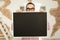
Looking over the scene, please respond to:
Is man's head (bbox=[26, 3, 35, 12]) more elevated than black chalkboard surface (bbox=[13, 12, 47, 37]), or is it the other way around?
man's head (bbox=[26, 3, 35, 12])

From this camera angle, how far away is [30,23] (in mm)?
2957

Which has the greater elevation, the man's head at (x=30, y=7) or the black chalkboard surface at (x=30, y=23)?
the man's head at (x=30, y=7)

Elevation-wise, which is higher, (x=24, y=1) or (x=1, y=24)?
(x=24, y=1)

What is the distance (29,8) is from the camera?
294 centimetres

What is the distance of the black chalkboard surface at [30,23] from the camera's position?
2939 mm

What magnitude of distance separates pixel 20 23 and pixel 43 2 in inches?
18.1

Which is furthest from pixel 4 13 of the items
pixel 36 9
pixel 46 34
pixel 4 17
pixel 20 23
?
pixel 46 34

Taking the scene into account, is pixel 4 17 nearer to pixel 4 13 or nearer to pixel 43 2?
pixel 4 13

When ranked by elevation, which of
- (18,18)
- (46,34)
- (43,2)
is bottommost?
(46,34)

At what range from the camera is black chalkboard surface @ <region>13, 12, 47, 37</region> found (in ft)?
9.64

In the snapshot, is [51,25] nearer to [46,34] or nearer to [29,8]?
[46,34]

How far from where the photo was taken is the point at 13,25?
2.93 m

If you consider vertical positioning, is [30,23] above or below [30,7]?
below

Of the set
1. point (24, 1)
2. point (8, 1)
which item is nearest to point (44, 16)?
point (24, 1)
